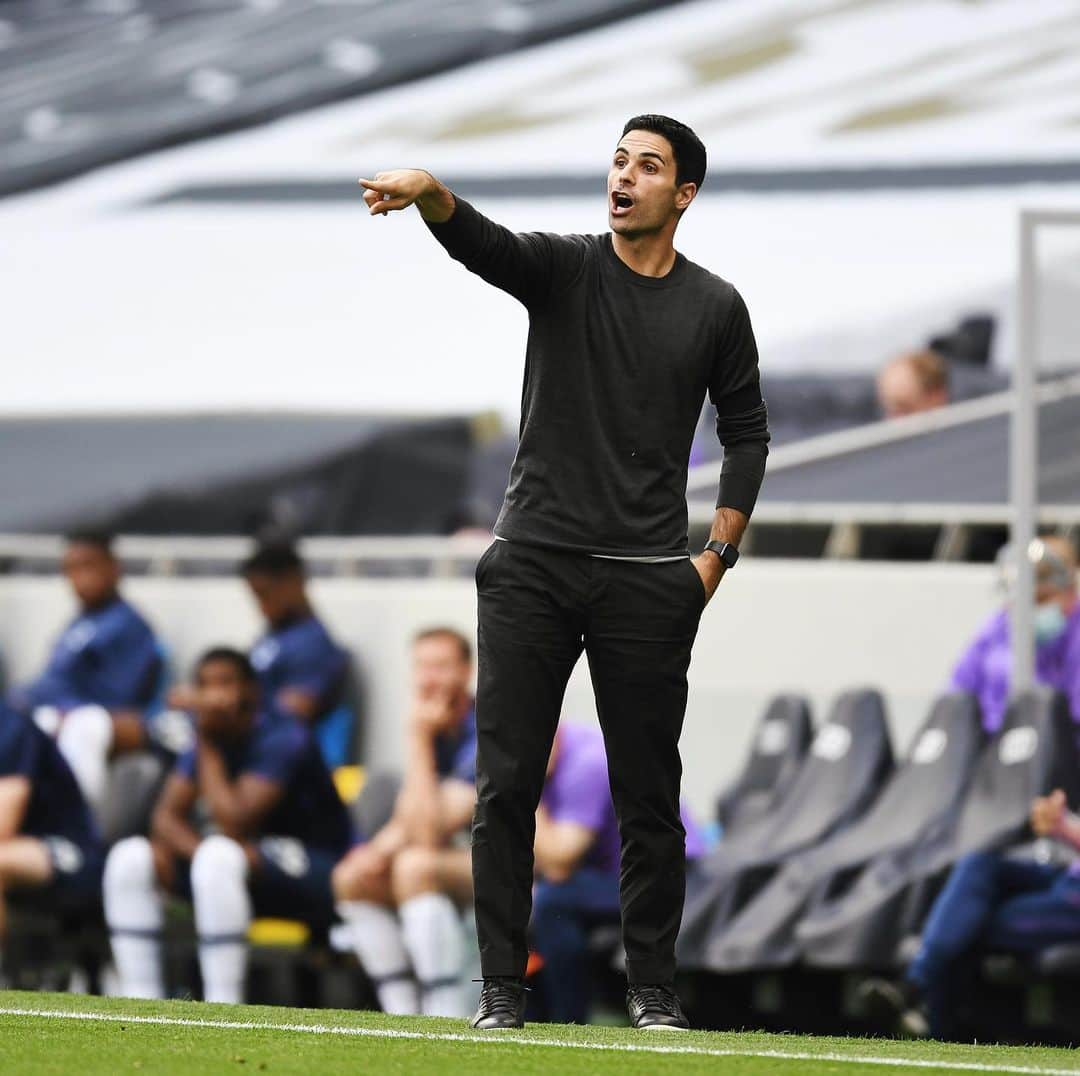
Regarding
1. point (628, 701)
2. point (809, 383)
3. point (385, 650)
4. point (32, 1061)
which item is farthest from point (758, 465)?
point (809, 383)

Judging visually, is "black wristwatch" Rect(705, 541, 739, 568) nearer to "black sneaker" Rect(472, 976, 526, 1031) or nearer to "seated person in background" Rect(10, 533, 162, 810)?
"black sneaker" Rect(472, 976, 526, 1031)

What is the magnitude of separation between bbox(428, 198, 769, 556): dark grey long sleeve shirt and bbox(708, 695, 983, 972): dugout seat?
2962 millimetres

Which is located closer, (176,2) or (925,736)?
(925,736)

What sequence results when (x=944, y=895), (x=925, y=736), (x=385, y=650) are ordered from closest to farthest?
(x=944, y=895), (x=925, y=736), (x=385, y=650)

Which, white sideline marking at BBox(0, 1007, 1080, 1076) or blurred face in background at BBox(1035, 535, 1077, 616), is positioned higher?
blurred face in background at BBox(1035, 535, 1077, 616)

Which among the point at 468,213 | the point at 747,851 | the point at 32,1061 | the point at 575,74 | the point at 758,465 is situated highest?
the point at 575,74

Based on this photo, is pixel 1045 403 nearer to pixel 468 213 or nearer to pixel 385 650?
pixel 385 650

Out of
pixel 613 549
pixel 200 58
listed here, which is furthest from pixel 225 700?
pixel 200 58

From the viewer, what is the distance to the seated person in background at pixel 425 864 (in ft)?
25.1

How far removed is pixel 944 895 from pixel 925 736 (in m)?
0.73

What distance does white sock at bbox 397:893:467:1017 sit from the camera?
7.62 m

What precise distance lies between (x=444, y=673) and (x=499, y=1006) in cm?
365

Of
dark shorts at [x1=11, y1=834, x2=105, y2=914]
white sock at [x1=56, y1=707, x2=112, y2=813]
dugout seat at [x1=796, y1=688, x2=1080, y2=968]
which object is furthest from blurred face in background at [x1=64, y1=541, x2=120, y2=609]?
dugout seat at [x1=796, y1=688, x2=1080, y2=968]

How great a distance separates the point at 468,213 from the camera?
4133 mm
